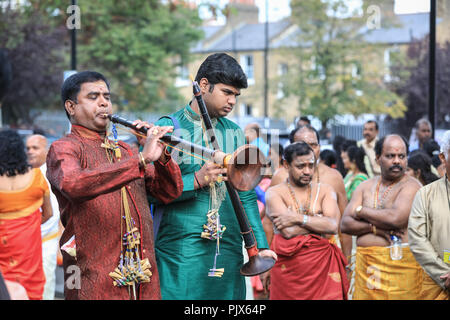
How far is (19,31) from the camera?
2678cm

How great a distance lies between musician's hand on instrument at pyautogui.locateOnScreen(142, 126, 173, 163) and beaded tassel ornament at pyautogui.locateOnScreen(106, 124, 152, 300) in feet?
1.29

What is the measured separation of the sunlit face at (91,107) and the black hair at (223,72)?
2.67ft

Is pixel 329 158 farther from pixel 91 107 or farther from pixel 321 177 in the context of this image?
pixel 91 107

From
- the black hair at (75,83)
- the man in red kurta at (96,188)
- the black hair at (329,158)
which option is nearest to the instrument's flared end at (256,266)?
the man in red kurta at (96,188)

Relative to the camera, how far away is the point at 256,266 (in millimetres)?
4133

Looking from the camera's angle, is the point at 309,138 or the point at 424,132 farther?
the point at 424,132

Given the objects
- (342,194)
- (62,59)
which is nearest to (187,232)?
(342,194)

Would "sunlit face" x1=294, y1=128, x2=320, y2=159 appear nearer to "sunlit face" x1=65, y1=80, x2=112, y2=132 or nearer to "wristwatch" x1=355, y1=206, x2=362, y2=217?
"wristwatch" x1=355, y1=206, x2=362, y2=217

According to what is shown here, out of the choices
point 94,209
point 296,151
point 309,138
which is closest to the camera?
point 94,209

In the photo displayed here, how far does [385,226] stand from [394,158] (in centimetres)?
66

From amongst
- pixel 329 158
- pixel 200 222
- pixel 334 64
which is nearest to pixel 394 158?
pixel 200 222
